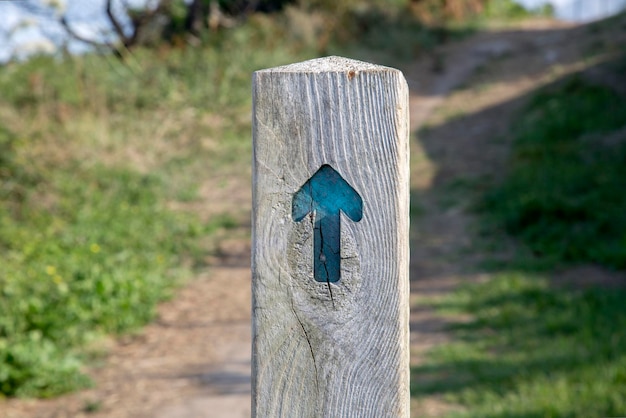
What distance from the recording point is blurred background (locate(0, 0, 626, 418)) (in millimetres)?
4895

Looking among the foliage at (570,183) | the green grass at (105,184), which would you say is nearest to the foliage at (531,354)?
the foliage at (570,183)

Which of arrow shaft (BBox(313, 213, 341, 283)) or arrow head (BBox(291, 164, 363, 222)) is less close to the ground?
arrow head (BBox(291, 164, 363, 222))

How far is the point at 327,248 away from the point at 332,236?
0.08ft

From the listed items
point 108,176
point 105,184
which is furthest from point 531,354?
point 108,176

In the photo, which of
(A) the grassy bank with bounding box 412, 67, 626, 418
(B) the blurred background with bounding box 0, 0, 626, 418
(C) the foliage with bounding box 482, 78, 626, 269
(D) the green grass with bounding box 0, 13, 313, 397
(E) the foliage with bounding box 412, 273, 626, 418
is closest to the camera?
(E) the foliage with bounding box 412, 273, 626, 418

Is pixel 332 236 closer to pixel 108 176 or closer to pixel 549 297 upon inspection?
pixel 549 297

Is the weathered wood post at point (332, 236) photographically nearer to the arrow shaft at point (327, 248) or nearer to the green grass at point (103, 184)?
the arrow shaft at point (327, 248)

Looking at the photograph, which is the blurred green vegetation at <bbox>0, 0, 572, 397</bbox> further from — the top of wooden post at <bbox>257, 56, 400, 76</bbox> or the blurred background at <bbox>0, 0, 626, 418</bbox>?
the top of wooden post at <bbox>257, 56, 400, 76</bbox>

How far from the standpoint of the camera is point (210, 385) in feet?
16.8

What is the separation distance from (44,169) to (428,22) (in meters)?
15.7

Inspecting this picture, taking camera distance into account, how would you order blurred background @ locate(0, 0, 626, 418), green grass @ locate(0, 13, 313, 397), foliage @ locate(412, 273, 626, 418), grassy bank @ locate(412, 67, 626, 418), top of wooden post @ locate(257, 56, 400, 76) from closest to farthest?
top of wooden post @ locate(257, 56, 400, 76), foliage @ locate(412, 273, 626, 418), grassy bank @ locate(412, 67, 626, 418), blurred background @ locate(0, 0, 626, 418), green grass @ locate(0, 13, 313, 397)

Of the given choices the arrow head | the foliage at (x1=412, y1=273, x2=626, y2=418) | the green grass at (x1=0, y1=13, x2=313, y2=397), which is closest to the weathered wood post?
the arrow head

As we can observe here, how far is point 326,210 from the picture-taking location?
4.82 feet

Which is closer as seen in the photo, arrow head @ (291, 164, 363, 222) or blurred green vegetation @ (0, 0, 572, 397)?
arrow head @ (291, 164, 363, 222)
